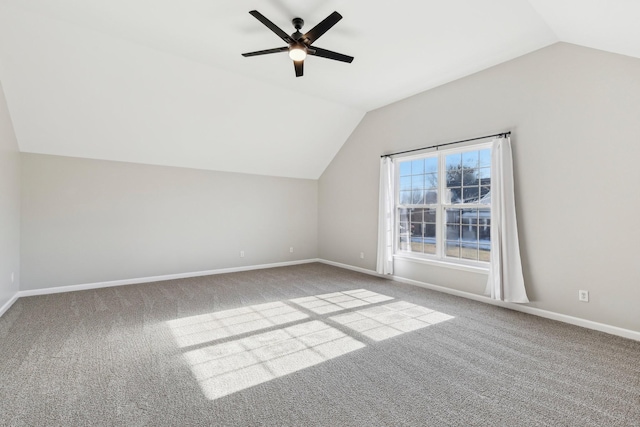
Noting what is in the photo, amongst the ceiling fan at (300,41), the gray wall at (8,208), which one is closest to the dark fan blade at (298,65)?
the ceiling fan at (300,41)

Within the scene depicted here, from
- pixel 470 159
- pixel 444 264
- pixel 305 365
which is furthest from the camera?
pixel 444 264

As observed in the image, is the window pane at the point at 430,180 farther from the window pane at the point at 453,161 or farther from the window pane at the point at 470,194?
the window pane at the point at 470,194

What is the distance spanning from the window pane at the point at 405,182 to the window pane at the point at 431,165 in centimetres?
37

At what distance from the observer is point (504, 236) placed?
3.67m

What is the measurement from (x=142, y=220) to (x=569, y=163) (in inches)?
238

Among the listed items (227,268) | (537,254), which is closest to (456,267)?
(537,254)

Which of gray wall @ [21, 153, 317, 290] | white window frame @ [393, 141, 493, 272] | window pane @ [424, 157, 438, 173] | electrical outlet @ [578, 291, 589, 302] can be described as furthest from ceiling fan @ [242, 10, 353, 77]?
electrical outlet @ [578, 291, 589, 302]

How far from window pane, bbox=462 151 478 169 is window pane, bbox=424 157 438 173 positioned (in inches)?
18.1

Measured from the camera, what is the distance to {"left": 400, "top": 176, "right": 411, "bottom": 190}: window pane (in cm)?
519

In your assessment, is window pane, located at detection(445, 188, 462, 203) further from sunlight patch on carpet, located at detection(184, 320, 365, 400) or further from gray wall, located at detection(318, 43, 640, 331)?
sunlight patch on carpet, located at detection(184, 320, 365, 400)

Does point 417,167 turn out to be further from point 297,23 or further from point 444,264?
point 297,23

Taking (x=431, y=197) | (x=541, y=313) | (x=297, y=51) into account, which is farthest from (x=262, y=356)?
(x=431, y=197)

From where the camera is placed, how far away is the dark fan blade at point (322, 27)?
2.47m

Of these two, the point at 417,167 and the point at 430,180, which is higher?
the point at 417,167
